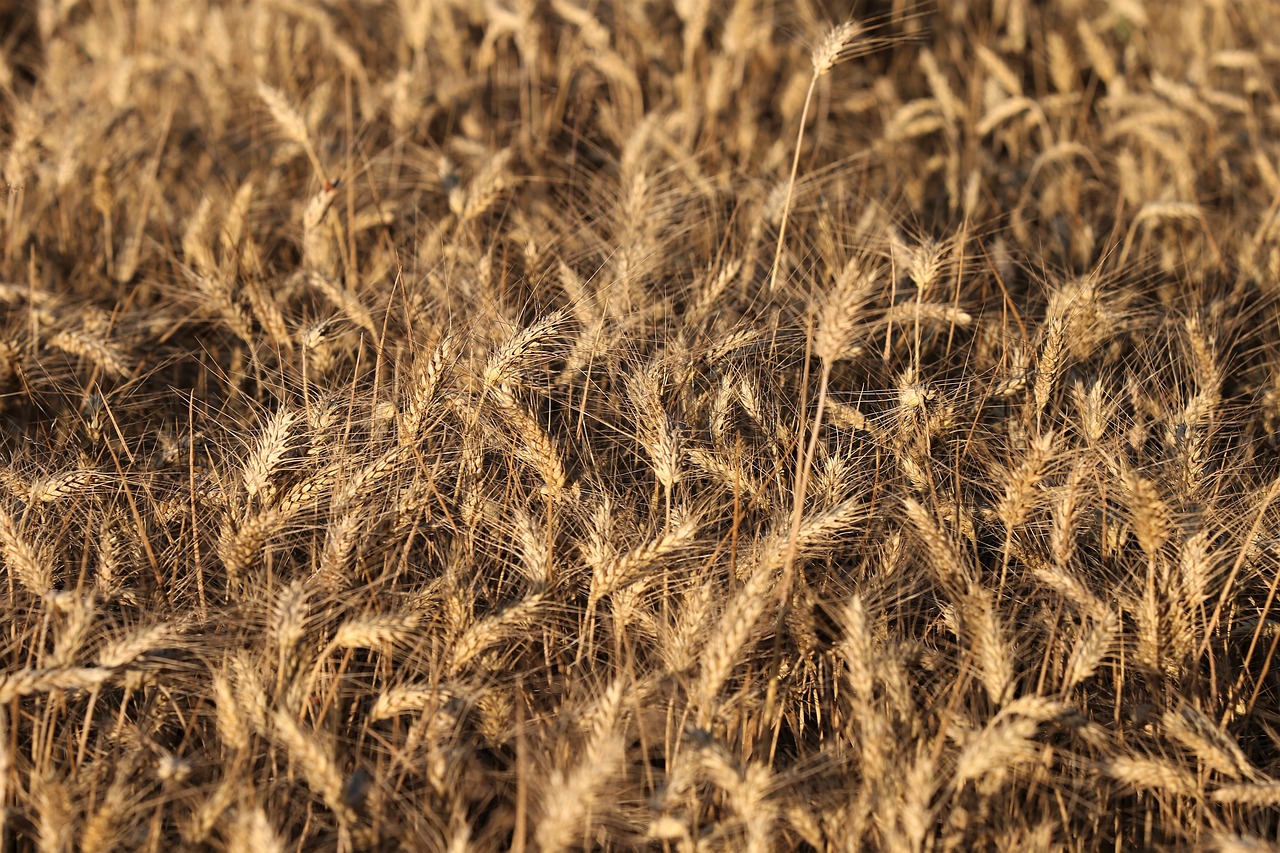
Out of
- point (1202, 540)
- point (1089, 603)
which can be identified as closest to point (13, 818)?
point (1089, 603)

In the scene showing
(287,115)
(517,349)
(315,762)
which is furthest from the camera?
(287,115)

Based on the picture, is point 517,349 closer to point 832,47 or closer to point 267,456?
point 267,456

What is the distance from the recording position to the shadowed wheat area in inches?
71.7

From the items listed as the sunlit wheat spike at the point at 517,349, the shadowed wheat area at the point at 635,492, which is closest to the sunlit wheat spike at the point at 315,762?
the shadowed wheat area at the point at 635,492

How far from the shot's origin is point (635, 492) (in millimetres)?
2367

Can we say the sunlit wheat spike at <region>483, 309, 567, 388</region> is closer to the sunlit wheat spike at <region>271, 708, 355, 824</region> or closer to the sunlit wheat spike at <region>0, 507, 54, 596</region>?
the sunlit wheat spike at <region>271, 708, 355, 824</region>

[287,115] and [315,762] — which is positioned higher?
[287,115]

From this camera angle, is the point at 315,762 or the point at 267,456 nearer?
the point at 315,762

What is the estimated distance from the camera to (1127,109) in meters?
3.77

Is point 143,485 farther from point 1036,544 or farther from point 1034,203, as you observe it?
point 1034,203

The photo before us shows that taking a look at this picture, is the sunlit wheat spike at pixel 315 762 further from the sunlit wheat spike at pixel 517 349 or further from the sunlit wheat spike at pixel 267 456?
the sunlit wheat spike at pixel 517 349

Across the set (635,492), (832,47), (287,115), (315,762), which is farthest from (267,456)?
(832,47)

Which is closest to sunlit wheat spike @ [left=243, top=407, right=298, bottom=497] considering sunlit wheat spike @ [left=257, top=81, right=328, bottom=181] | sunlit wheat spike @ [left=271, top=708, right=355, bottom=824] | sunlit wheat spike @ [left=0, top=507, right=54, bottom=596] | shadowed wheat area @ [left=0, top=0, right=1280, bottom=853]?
shadowed wheat area @ [left=0, top=0, right=1280, bottom=853]

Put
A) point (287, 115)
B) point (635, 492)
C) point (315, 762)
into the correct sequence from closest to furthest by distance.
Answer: point (315, 762) < point (635, 492) < point (287, 115)
